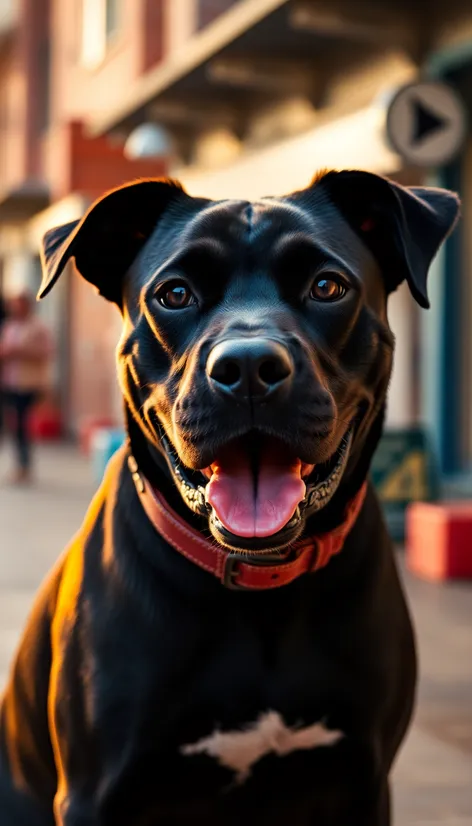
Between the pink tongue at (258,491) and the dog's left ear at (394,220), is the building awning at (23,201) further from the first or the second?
the pink tongue at (258,491)

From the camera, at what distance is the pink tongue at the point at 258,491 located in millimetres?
2139

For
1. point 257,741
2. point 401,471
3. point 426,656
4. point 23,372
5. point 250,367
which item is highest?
A: point 250,367

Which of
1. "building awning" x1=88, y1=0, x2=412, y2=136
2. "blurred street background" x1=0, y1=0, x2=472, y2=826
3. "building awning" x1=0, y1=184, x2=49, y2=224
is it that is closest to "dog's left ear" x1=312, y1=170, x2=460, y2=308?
"blurred street background" x1=0, y1=0, x2=472, y2=826

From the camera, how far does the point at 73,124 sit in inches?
723

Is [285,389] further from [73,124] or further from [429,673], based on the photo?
[73,124]

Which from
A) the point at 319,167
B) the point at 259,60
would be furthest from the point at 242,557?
the point at 259,60

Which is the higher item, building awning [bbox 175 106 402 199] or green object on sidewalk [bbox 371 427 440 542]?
building awning [bbox 175 106 402 199]

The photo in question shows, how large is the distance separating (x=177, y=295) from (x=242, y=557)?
0.50m

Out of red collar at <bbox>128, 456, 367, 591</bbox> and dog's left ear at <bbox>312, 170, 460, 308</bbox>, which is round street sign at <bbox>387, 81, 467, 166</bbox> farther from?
red collar at <bbox>128, 456, 367, 591</bbox>

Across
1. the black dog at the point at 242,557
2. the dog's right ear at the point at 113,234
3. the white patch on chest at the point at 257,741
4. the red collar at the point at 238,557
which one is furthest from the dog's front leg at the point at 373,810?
the dog's right ear at the point at 113,234

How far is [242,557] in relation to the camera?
2266 millimetres

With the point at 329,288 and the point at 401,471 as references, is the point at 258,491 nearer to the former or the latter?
the point at 329,288

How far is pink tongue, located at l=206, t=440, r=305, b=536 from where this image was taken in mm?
2139

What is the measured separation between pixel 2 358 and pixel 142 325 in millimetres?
10239
